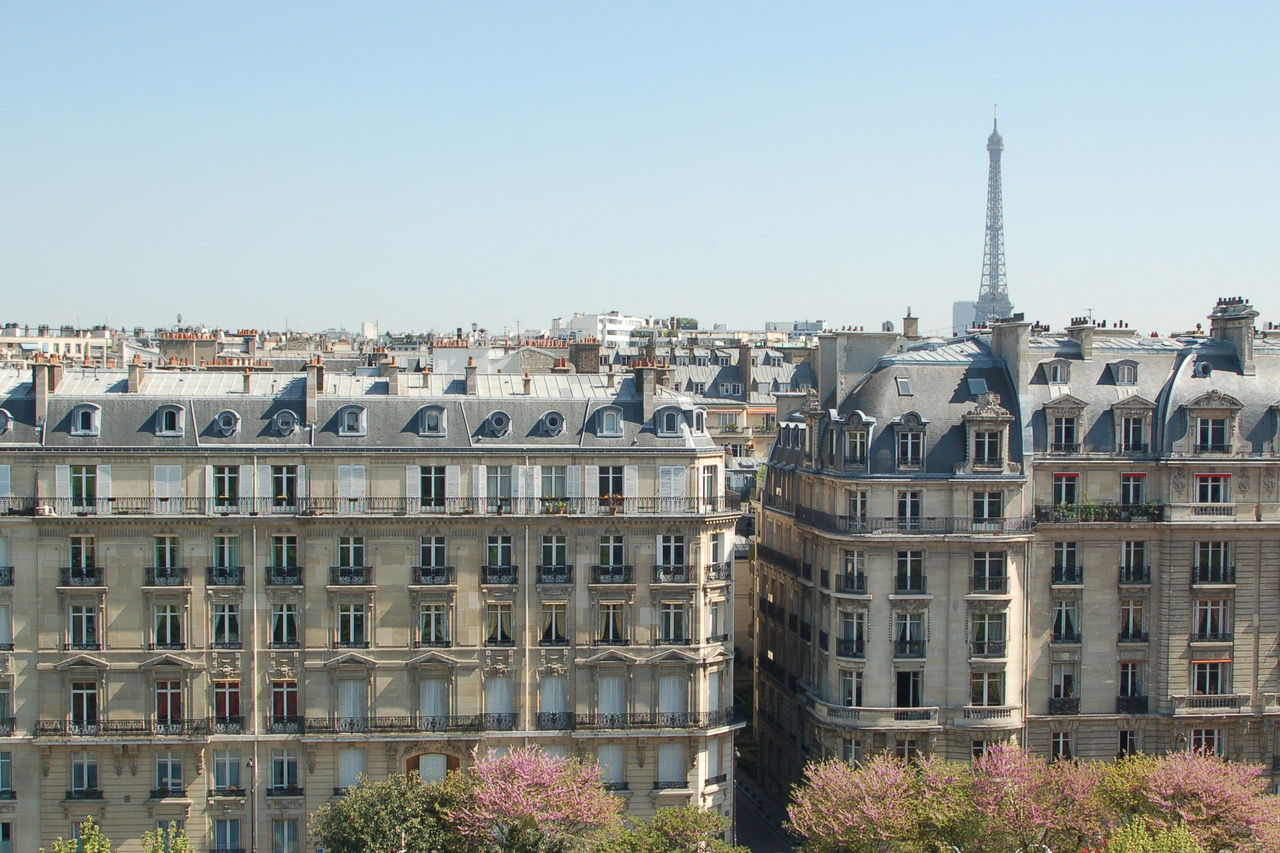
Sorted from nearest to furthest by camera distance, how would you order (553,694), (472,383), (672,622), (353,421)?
1. (353,421)
2. (553,694)
3. (672,622)
4. (472,383)

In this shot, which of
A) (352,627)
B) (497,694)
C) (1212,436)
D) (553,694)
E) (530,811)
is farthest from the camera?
(1212,436)

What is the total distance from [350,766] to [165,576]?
415 inches

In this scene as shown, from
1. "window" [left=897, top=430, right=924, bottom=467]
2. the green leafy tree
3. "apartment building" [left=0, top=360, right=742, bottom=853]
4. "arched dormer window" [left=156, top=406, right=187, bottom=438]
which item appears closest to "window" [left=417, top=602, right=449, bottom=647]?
"apartment building" [left=0, top=360, right=742, bottom=853]

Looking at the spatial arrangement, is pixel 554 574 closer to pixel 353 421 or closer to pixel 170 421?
pixel 353 421

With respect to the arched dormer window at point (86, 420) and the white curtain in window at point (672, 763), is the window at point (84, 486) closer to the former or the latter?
the arched dormer window at point (86, 420)

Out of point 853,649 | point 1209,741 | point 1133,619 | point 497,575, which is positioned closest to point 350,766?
point 497,575

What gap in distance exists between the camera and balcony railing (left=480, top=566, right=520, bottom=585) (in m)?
59.5

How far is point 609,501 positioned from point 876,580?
38.5 ft

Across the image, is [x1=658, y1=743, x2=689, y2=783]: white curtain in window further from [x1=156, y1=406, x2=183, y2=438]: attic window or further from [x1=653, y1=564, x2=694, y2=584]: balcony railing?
[x1=156, y1=406, x2=183, y2=438]: attic window

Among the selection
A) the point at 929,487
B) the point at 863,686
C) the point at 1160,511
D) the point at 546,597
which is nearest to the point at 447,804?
the point at 546,597

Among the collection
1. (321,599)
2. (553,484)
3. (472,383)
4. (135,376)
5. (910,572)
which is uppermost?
(135,376)

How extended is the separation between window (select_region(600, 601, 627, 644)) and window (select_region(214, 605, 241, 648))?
1446cm

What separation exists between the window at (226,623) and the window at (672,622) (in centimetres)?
1693

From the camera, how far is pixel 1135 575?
207 feet
